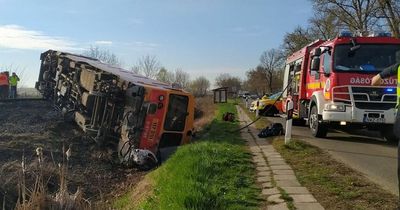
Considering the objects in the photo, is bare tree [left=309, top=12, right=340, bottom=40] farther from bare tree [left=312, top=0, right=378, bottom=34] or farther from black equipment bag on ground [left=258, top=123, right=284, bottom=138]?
black equipment bag on ground [left=258, top=123, right=284, bottom=138]

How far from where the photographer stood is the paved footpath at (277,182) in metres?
6.21

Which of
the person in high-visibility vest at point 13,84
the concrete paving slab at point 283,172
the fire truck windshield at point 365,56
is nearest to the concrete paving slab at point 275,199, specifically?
the concrete paving slab at point 283,172

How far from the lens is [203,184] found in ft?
23.3

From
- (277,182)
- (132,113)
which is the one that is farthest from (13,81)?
(277,182)

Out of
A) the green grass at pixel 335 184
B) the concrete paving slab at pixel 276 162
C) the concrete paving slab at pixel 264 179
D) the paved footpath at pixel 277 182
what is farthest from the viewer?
the concrete paving slab at pixel 276 162

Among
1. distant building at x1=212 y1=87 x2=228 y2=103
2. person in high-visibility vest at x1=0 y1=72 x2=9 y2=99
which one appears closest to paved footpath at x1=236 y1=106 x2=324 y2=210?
person in high-visibility vest at x1=0 y1=72 x2=9 y2=99

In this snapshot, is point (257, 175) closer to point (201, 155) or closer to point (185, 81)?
point (201, 155)

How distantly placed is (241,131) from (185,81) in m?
79.6

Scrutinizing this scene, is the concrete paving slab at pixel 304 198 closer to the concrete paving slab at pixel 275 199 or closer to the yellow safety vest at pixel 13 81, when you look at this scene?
the concrete paving slab at pixel 275 199

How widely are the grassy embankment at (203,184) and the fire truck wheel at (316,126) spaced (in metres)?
3.80

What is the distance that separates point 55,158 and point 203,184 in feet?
18.6

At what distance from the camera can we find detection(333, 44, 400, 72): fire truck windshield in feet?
42.7

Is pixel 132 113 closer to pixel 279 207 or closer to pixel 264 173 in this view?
pixel 264 173

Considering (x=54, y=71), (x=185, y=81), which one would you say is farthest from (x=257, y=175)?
(x=185, y=81)
